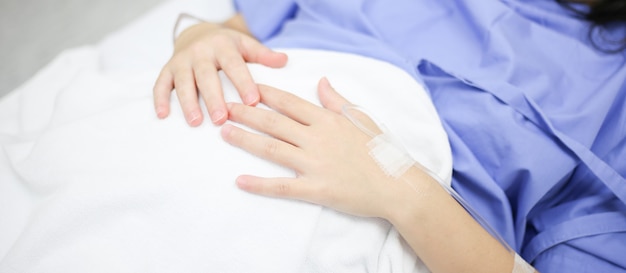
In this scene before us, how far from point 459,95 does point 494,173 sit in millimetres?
130

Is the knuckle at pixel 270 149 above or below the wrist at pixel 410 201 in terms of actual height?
above

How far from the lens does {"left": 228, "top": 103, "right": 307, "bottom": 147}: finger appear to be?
2.02ft

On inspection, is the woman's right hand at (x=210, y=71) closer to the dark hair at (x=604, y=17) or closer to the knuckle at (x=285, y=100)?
the knuckle at (x=285, y=100)

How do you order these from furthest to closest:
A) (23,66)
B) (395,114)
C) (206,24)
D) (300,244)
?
(23,66) → (206,24) → (395,114) → (300,244)

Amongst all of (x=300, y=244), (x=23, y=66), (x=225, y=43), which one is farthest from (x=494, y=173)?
(x=23, y=66)

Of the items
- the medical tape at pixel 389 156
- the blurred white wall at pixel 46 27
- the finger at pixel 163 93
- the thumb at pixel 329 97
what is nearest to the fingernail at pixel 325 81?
the thumb at pixel 329 97

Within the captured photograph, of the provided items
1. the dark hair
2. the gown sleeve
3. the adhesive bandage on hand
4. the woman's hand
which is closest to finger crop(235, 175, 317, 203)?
the woman's hand

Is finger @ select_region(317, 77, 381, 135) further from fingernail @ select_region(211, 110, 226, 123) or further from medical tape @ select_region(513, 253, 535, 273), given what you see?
medical tape @ select_region(513, 253, 535, 273)

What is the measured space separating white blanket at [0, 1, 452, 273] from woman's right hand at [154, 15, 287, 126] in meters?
0.02

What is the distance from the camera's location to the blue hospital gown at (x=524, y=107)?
2.21 ft

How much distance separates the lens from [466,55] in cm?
75

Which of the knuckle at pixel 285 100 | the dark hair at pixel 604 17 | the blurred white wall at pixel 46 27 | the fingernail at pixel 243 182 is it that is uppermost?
the dark hair at pixel 604 17

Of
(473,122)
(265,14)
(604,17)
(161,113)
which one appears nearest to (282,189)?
(161,113)

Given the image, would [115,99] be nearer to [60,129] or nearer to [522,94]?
[60,129]
